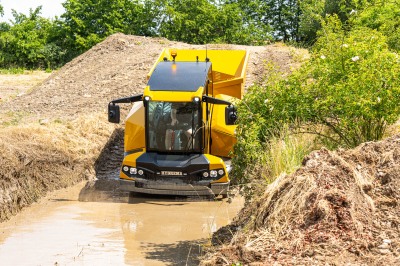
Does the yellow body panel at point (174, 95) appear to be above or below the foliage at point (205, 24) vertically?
below

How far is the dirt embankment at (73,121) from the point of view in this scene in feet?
49.0

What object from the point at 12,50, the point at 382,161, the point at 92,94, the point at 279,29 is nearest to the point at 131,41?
the point at 92,94

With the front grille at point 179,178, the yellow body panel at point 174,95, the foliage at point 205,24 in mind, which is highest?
the foliage at point 205,24

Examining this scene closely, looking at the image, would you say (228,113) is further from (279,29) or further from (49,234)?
(279,29)

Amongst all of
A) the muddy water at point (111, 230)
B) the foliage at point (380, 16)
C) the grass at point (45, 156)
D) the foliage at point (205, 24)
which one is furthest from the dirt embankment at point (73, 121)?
the foliage at point (205, 24)

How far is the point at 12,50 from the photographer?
47.4 m

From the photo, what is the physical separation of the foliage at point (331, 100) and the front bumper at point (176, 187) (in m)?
3.06

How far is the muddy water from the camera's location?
36.9ft

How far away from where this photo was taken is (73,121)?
64.6 feet

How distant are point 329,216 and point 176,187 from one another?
6.55 m

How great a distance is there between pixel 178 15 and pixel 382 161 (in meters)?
34.4

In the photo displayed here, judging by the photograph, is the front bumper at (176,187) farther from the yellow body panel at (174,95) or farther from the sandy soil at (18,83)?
the sandy soil at (18,83)

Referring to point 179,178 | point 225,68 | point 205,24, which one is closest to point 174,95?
point 179,178

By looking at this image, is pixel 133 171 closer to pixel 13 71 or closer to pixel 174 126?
pixel 174 126
